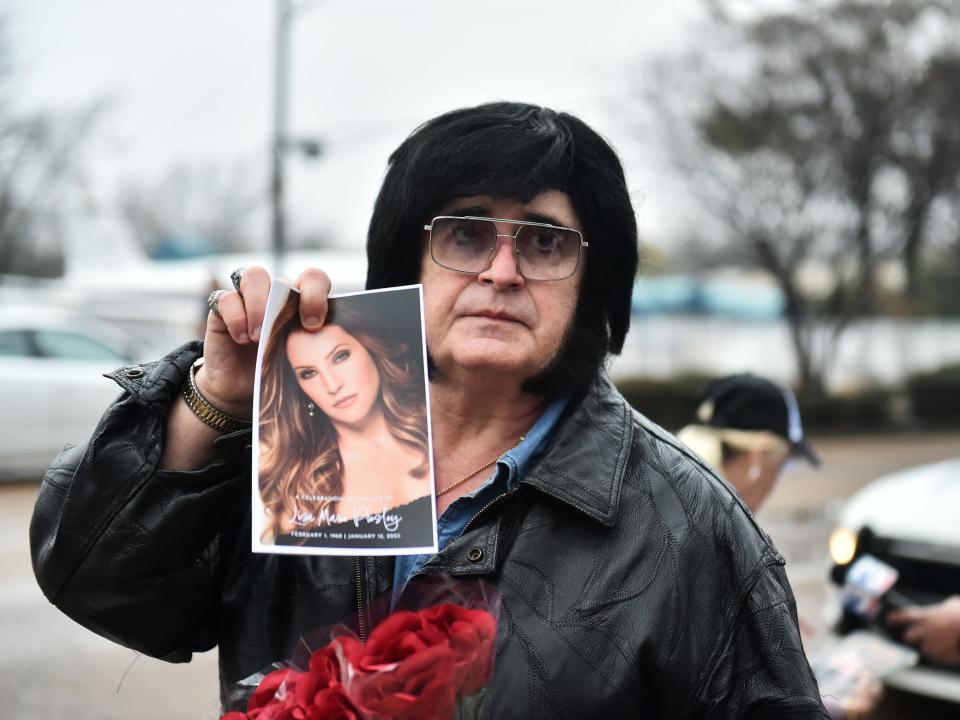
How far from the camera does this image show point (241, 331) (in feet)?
5.44

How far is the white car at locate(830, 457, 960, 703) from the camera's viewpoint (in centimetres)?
460

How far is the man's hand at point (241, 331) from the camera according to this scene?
1.61 meters

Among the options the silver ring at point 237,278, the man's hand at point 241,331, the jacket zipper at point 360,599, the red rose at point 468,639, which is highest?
the silver ring at point 237,278

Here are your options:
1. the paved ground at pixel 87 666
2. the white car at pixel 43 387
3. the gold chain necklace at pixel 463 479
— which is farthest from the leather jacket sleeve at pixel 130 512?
the white car at pixel 43 387

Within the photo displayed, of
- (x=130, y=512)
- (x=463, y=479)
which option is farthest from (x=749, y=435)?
(x=130, y=512)

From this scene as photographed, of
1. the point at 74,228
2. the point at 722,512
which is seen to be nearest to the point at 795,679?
the point at 722,512

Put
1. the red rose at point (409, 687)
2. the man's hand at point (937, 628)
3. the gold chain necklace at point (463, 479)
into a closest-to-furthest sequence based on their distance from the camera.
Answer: the red rose at point (409, 687), the gold chain necklace at point (463, 479), the man's hand at point (937, 628)

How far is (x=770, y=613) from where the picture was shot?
65.2 inches

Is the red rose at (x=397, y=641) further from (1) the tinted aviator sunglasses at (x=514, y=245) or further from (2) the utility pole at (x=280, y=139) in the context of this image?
(2) the utility pole at (x=280, y=139)

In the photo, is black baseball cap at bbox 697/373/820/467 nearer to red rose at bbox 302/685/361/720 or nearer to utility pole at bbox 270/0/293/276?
red rose at bbox 302/685/361/720

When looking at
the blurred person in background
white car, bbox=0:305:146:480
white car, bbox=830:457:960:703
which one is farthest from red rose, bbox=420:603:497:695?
white car, bbox=0:305:146:480

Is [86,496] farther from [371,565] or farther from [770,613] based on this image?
[770,613]

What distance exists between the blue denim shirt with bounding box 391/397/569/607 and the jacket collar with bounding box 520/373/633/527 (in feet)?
0.09

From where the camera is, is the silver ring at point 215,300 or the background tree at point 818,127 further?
the background tree at point 818,127
